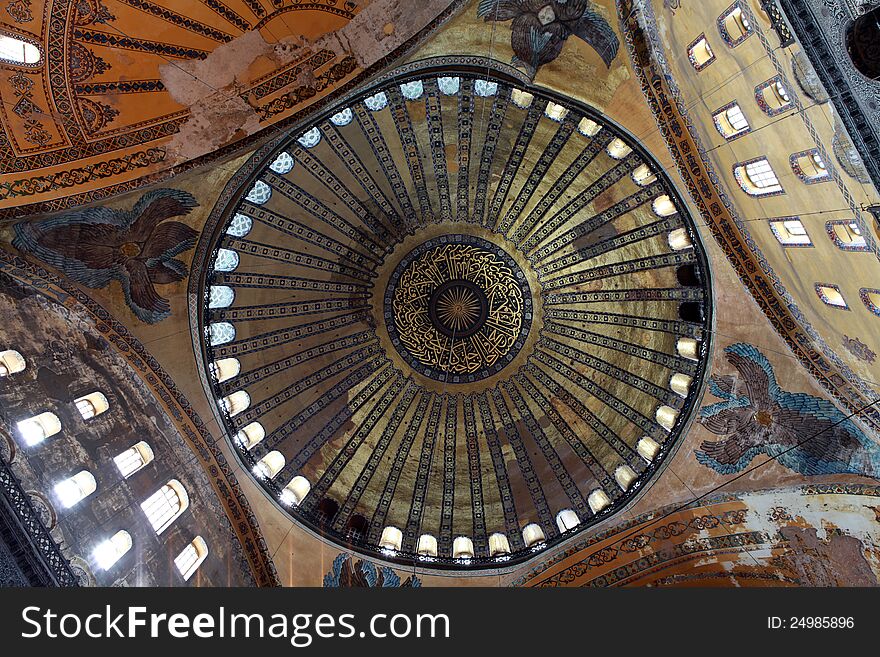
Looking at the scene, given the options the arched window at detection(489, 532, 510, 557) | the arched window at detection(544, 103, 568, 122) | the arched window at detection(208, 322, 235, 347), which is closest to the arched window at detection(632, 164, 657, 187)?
the arched window at detection(544, 103, 568, 122)

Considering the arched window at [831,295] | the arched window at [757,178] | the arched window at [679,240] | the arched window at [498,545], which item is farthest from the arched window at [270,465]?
the arched window at [831,295]

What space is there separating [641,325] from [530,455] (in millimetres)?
4180

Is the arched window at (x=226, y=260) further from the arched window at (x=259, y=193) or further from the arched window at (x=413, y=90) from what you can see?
the arched window at (x=413, y=90)

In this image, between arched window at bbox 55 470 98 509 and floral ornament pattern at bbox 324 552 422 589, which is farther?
floral ornament pattern at bbox 324 552 422 589

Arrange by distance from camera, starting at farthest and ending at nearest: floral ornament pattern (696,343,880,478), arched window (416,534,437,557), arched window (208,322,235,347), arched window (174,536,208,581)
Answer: arched window (416,534,437,557), arched window (208,322,235,347), arched window (174,536,208,581), floral ornament pattern (696,343,880,478)

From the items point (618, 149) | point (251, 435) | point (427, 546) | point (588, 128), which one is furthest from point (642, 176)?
point (251, 435)

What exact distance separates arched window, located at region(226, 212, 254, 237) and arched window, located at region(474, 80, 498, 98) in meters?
5.37

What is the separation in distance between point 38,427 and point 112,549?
2266mm

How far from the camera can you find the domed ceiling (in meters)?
13.0

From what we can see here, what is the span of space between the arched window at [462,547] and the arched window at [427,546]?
464mm

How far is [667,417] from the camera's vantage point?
1360cm

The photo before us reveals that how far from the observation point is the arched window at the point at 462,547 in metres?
14.5

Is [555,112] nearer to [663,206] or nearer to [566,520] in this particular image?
[663,206]

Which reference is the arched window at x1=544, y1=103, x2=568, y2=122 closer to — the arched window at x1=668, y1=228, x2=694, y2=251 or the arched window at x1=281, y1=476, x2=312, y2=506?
the arched window at x1=668, y1=228, x2=694, y2=251
